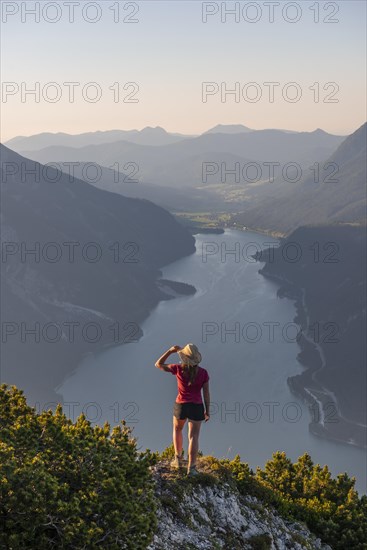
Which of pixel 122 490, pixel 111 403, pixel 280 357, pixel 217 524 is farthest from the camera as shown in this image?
pixel 280 357

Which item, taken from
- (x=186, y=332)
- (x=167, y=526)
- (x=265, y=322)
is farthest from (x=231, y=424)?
(x=167, y=526)

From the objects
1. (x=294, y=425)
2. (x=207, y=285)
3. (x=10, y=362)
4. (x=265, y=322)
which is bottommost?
(x=294, y=425)

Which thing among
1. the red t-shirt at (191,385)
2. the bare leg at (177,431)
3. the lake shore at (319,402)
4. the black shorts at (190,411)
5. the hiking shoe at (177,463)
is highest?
the red t-shirt at (191,385)

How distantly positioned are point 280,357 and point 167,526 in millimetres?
137392

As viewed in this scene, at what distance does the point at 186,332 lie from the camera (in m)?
156

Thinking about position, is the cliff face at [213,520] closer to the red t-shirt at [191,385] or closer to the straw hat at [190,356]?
the red t-shirt at [191,385]

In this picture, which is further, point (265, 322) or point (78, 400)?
point (265, 322)

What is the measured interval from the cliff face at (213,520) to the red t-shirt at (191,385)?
6.98 ft

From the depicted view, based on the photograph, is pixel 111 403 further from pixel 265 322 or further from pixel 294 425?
pixel 265 322

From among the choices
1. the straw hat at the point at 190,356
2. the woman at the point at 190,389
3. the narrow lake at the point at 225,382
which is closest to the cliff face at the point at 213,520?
the woman at the point at 190,389

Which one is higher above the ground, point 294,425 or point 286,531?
point 286,531

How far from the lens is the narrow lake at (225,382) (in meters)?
103

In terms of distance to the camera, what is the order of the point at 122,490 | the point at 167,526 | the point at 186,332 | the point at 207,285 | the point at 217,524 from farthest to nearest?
the point at 207,285 < the point at 186,332 < the point at 217,524 < the point at 167,526 < the point at 122,490

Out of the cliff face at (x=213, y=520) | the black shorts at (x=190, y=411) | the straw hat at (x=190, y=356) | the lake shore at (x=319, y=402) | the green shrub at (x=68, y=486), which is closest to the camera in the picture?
the green shrub at (x=68, y=486)
